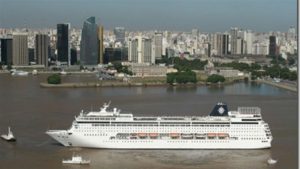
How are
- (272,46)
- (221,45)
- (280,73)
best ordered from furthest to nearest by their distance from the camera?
(221,45) < (272,46) < (280,73)

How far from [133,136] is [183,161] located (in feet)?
1.87

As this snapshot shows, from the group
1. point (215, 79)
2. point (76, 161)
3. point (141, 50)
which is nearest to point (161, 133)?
point (76, 161)

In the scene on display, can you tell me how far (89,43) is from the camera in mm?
17547

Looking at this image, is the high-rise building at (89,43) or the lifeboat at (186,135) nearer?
the lifeboat at (186,135)

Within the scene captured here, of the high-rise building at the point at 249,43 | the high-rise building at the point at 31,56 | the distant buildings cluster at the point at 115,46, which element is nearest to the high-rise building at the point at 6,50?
the distant buildings cluster at the point at 115,46

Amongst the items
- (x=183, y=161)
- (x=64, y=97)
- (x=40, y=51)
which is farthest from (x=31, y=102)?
(x=40, y=51)

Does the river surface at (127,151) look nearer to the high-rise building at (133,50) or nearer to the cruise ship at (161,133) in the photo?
the cruise ship at (161,133)

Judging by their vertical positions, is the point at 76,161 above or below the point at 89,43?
below

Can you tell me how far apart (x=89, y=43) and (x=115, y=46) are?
2.79 meters

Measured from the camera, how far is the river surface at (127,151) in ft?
11.9

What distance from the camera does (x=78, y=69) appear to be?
52.6 ft

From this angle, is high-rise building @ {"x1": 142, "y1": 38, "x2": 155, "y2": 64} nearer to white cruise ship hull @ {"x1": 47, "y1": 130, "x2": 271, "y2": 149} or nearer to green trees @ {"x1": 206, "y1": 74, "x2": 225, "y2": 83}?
green trees @ {"x1": 206, "y1": 74, "x2": 225, "y2": 83}

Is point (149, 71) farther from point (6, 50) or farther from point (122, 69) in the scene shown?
point (6, 50)

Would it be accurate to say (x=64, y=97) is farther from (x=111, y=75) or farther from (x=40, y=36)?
(x=40, y=36)
